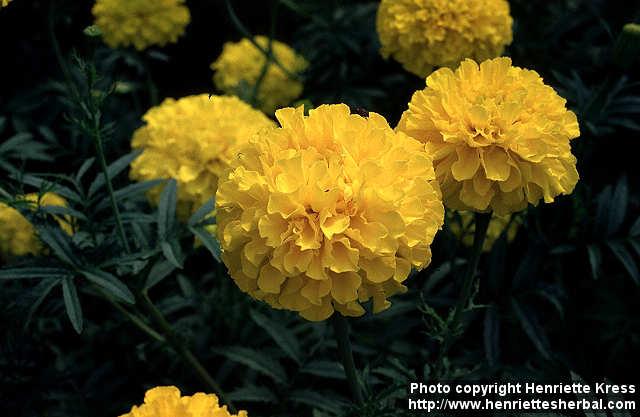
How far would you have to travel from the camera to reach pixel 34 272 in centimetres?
183

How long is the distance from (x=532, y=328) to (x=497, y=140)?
83cm

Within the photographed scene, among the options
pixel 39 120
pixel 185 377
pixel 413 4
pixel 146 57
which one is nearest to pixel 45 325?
pixel 185 377

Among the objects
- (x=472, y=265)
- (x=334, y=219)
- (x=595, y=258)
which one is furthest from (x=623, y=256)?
(x=334, y=219)

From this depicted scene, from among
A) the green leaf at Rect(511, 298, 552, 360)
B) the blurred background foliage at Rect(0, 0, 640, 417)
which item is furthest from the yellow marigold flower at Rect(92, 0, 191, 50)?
the green leaf at Rect(511, 298, 552, 360)

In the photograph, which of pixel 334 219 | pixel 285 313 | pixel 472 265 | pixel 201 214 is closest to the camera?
pixel 334 219

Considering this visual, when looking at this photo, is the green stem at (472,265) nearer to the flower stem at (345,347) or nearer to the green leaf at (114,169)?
the flower stem at (345,347)

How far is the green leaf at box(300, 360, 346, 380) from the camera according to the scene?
213 cm

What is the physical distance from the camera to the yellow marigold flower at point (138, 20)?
296cm

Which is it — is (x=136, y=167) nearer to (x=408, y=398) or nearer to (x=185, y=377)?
(x=185, y=377)

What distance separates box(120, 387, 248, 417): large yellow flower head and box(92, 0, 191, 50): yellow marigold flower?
1.96m

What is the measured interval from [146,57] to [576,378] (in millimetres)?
2405

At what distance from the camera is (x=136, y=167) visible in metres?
2.39

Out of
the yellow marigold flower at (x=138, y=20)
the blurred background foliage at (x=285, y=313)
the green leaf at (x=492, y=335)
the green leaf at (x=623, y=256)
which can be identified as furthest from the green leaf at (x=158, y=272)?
the green leaf at (x=623, y=256)

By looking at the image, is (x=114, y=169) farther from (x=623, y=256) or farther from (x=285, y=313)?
(x=623, y=256)
